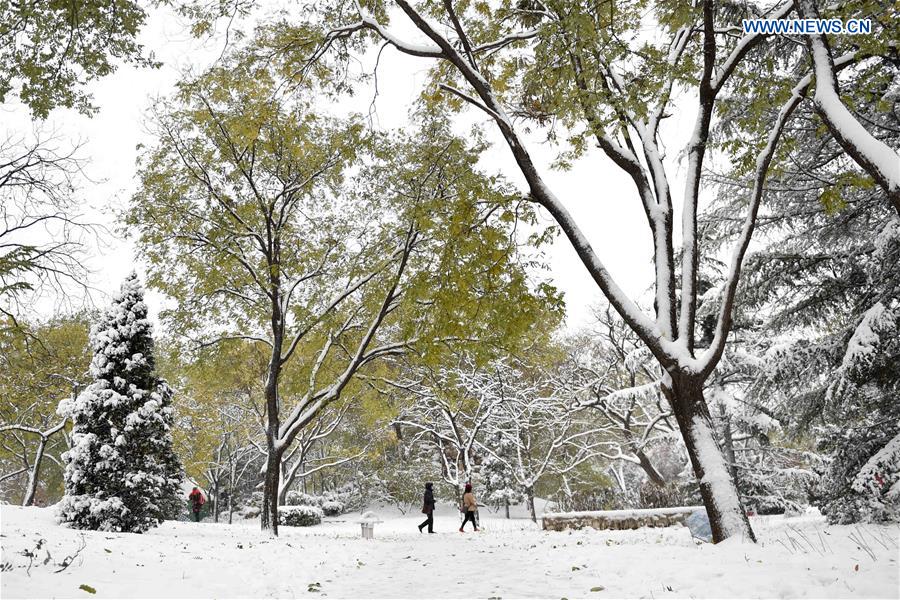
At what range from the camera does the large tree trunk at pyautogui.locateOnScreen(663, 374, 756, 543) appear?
18.9 feet

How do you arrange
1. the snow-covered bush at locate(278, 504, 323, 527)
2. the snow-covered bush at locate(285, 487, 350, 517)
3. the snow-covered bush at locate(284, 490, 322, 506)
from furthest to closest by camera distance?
the snow-covered bush at locate(285, 487, 350, 517), the snow-covered bush at locate(284, 490, 322, 506), the snow-covered bush at locate(278, 504, 323, 527)

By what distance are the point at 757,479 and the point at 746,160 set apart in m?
11.2

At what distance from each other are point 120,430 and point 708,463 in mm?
12776

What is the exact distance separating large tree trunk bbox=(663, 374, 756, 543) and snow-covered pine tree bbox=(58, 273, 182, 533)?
38.8 ft

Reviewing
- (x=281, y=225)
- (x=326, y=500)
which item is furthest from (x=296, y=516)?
(x=281, y=225)

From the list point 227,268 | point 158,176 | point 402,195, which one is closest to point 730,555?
point 402,195

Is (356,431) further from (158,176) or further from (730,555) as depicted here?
(730,555)

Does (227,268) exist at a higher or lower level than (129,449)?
higher

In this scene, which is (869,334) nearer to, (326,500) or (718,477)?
(718,477)

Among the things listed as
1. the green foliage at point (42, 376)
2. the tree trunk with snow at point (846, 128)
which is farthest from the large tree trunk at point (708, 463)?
the green foliage at point (42, 376)

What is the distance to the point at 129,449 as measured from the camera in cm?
1203
